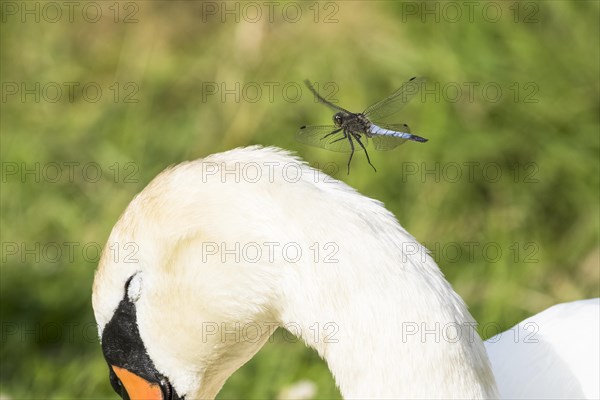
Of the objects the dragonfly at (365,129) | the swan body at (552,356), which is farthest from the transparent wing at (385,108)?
the swan body at (552,356)

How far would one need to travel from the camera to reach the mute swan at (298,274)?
4.54ft

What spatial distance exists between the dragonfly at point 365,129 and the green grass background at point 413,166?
0.88m

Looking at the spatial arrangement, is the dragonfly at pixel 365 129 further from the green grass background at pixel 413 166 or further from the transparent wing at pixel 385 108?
the green grass background at pixel 413 166

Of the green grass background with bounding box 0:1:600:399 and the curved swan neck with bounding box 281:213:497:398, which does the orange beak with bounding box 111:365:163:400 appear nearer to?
the curved swan neck with bounding box 281:213:497:398

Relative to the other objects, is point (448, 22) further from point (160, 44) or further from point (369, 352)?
point (369, 352)

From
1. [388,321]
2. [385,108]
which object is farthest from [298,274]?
[385,108]

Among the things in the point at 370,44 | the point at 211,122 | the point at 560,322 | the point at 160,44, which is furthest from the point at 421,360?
the point at 160,44

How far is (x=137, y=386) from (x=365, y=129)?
0.71 metres

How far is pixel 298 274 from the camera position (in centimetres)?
141

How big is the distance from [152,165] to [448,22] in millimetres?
1206

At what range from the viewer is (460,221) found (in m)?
3.49

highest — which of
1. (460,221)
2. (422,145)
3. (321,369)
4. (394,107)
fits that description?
(394,107)

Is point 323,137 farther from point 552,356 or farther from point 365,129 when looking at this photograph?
point 552,356

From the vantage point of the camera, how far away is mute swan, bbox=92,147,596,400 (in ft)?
4.54
